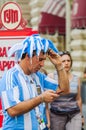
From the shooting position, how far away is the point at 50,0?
2370 centimetres

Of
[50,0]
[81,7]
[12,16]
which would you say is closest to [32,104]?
[12,16]

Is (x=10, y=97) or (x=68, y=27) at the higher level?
(x=10, y=97)

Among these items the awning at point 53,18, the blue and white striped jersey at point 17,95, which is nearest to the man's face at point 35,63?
the blue and white striped jersey at point 17,95

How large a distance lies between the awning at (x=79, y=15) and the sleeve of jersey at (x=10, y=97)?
47.4 ft

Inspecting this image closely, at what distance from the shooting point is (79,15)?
63.9 ft

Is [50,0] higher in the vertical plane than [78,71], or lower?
higher

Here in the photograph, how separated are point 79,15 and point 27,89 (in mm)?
14700

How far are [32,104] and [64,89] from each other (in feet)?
1.39

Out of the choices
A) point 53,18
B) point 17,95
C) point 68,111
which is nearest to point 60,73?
point 17,95

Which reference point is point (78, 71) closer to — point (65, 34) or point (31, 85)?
point (65, 34)

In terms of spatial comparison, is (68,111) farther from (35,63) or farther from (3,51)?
(35,63)

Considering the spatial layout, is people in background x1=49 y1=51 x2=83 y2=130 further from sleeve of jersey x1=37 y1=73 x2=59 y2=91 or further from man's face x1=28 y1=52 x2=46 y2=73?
man's face x1=28 y1=52 x2=46 y2=73

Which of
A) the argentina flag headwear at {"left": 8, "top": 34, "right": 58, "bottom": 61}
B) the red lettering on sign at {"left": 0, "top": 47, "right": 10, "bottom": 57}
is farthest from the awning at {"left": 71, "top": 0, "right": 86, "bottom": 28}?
the argentina flag headwear at {"left": 8, "top": 34, "right": 58, "bottom": 61}

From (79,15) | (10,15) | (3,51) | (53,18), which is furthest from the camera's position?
(53,18)
